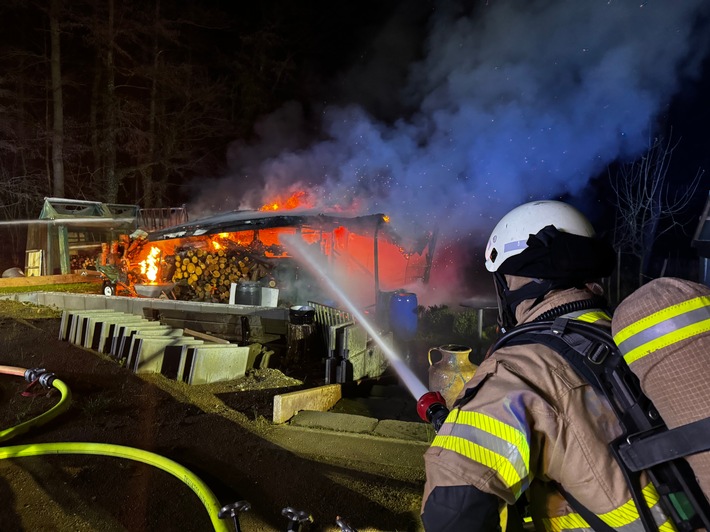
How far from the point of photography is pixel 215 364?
6266 mm

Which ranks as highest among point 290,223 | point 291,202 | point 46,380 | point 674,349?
point 291,202

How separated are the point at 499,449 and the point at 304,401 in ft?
14.5

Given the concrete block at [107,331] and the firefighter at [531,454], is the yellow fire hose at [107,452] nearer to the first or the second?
the firefighter at [531,454]

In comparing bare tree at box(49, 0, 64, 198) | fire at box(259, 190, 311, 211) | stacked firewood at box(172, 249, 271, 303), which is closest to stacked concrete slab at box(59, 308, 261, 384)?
stacked firewood at box(172, 249, 271, 303)

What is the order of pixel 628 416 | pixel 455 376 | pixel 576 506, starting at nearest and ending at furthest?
pixel 628 416 < pixel 576 506 < pixel 455 376

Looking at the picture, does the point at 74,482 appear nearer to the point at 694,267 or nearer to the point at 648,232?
the point at 648,232

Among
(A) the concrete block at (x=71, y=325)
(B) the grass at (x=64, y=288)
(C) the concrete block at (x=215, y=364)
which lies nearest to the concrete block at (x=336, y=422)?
(C) the concrete block at (x=215, y=364)

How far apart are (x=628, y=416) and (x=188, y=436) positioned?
4.47m

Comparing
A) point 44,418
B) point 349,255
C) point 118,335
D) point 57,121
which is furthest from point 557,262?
point 57,121

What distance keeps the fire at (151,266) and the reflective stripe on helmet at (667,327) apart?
623 inches

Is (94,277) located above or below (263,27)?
below

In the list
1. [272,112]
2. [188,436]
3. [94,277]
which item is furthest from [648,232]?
[272,112]

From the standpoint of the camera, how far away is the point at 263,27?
90.0 feet

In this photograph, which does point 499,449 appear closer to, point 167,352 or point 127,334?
point 167,352
